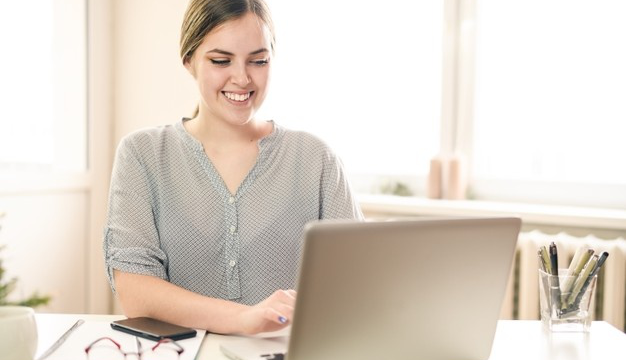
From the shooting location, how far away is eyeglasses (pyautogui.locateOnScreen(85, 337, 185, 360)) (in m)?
1.09

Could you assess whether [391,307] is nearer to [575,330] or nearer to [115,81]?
[575,330]

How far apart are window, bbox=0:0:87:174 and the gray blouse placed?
132 cm

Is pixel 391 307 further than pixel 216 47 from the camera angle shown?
No

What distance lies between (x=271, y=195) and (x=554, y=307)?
0.66m

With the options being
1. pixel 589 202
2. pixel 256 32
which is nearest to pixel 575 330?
pixel 256 32

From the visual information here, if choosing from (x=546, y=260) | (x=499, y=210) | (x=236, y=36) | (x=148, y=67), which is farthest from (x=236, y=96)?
(x=148, y=67)

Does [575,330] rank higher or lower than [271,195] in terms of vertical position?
lower

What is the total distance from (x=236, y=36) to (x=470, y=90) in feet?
4.72

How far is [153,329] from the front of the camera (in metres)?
1.22

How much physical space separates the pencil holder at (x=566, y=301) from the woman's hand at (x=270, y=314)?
47cm

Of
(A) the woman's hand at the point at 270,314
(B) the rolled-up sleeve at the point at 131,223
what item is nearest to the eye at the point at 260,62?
(B) the rolled-up sleeve at the point at 131,223

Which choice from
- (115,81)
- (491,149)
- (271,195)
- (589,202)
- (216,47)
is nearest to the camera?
(216,47)

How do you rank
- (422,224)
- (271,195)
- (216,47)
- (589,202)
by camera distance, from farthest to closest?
(589,202) → (271,195) → (216,47) → (422,224)

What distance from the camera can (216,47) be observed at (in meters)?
1.56
